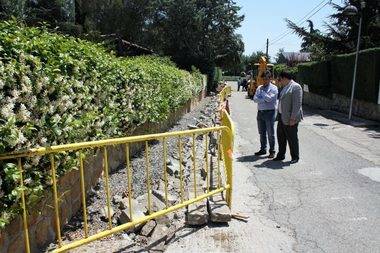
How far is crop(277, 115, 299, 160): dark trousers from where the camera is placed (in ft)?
28.0

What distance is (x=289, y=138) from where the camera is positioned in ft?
28.1

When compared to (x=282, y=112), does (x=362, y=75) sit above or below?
above

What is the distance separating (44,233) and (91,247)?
474 millimetres

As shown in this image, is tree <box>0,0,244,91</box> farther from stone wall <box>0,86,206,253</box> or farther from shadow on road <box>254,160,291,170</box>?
stone wall <box>0,86,206,253</box>

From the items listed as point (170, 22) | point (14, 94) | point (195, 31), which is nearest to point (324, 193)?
point (14, 94)

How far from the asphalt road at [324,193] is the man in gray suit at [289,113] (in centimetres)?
33

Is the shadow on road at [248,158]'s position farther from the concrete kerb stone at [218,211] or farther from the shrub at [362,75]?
the shrub at [362,75]

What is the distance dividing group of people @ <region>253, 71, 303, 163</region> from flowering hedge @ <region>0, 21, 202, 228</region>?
10.0ft

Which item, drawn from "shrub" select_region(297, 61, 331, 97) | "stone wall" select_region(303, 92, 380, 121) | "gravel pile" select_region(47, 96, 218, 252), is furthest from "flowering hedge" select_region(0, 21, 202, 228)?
"shrub" select_region(297, 61, 331, 97)

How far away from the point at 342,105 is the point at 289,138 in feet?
42.6

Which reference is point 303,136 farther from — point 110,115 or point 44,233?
point 44,233

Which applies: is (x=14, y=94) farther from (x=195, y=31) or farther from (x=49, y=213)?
(x=195, y=31)

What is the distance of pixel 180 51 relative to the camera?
132 ft

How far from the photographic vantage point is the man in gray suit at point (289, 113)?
837 centimetres
